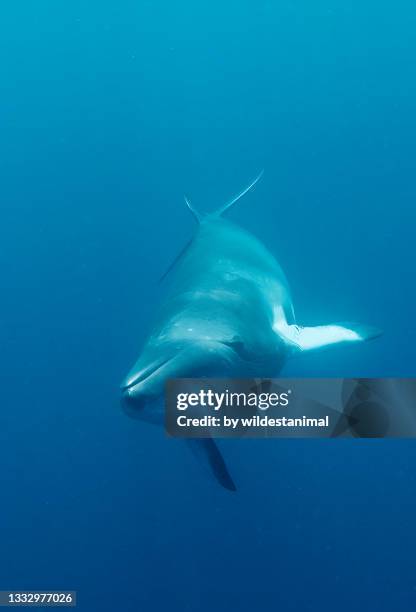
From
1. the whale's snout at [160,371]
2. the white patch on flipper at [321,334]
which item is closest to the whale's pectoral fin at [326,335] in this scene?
the white patch on flipper at [321,334]

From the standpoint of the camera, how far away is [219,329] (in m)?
4.99

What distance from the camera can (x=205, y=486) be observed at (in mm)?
12133

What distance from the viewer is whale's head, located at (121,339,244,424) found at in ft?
13.1

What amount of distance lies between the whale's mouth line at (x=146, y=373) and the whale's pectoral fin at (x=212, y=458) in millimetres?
942

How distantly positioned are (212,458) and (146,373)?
4.07ft

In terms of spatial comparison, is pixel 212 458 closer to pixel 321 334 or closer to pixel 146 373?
pixel 146 373

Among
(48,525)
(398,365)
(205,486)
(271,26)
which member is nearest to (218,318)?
(205,486)

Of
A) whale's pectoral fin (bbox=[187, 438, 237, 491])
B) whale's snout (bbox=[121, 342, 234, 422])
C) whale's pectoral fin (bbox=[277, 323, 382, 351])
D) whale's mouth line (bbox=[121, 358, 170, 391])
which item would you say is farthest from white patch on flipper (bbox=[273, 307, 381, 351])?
whale's mouth line (bbox=[121, 358, 170, 391])

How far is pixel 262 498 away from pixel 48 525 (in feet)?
14.9

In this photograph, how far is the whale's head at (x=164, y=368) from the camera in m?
4.00

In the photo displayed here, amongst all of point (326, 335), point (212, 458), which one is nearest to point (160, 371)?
point (212, 458)

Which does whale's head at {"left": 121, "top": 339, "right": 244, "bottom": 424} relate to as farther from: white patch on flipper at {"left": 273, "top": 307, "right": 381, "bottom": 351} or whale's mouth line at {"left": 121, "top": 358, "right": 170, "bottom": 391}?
white patch on flipper at {"left": 273, "top": 307, "right": 381, "bottom": 351}

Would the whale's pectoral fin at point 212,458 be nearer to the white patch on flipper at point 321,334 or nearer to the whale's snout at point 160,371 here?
the whale's snout at point 160,371

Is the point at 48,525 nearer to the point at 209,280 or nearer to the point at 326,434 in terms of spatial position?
the point at 209,280
